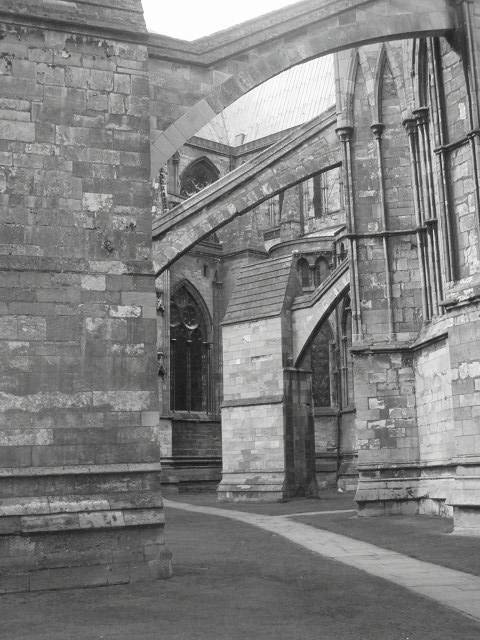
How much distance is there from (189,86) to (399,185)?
7069 millimetres

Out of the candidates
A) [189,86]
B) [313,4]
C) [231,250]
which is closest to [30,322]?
[189,86]

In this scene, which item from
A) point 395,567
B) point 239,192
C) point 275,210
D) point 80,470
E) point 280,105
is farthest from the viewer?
point 280,105

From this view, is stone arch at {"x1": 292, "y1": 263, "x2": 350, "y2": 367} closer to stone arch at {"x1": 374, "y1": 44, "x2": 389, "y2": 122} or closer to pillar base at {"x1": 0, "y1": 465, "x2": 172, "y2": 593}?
stone arch at {"x1": 374, "y1": 44, "x2": 389, "y2": 122}

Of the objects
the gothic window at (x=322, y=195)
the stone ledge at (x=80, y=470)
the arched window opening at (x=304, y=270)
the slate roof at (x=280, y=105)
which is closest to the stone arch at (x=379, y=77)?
the stone ledge at (x=80, y=470)

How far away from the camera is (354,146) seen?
1683 centimetres

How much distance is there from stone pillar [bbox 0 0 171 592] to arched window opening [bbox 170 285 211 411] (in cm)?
2225

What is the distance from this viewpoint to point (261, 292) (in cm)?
2303

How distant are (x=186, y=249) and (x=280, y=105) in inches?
969

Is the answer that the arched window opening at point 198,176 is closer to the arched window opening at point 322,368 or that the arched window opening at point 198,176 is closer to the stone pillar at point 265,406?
Answer: the arched window opening at point 322,368

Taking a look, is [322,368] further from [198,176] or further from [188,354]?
[198,176]

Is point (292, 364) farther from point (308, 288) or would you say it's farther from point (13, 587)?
point (13, 587)

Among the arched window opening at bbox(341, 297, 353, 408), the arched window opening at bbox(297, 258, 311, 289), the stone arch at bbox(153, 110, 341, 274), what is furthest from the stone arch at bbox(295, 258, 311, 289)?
the stone arch at bbox(153, 110, 341, 274)

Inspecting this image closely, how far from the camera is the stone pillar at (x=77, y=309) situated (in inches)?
326

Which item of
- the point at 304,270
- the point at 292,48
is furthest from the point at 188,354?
the point at 292,48
